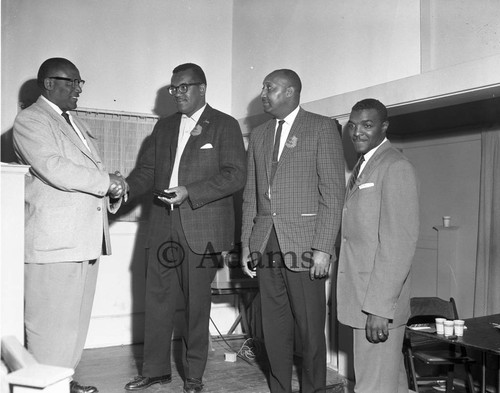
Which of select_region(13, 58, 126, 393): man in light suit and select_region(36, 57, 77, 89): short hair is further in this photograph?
select_region(36, 57, 77, 89): short hair

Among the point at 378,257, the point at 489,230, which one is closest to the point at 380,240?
the point at 378,257

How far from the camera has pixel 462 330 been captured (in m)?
3.13

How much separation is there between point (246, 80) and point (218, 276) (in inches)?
73.9

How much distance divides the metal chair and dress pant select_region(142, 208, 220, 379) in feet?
4.76

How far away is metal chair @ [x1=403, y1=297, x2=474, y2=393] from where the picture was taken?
12.8 ft

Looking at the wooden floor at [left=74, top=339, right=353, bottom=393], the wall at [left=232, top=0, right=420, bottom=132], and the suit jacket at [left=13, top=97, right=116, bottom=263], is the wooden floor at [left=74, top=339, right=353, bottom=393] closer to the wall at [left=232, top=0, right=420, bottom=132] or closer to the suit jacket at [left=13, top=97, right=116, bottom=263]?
the suit jacket at [left=13, top=97, right=116, bottom=263]

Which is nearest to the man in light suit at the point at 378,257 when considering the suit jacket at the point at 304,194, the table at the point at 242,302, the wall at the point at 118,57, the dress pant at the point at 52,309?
the suit jacket at the point at 304,194

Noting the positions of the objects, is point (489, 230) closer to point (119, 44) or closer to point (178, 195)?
point (178, 195)

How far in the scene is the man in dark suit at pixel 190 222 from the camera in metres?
3.45

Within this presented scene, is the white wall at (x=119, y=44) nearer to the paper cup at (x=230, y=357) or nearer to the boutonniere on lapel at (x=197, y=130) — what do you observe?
the boutonniere on lapel at (x=197, y=130)

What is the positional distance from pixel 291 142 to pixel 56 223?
1.38 m

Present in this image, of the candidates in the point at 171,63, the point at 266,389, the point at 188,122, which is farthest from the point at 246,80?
the point at 266,389

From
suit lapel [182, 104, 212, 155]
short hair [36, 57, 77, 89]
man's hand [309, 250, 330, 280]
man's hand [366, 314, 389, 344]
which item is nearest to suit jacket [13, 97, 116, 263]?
short hair [36, 57, 77, 89]

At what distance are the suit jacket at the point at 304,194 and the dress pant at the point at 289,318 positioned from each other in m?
0.09
